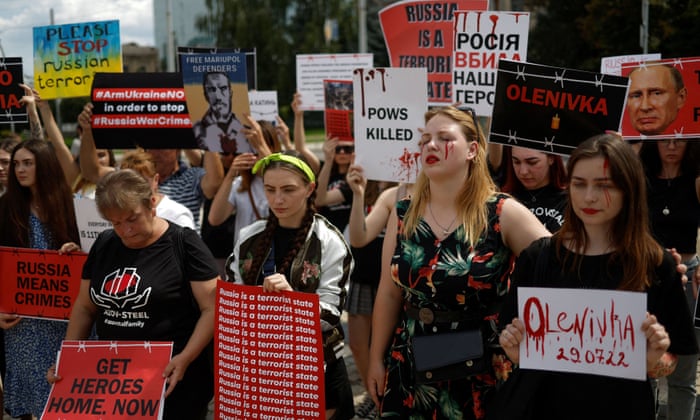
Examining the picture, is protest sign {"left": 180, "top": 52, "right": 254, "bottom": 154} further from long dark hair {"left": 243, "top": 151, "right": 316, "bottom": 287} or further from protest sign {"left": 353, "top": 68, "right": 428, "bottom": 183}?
long dark hair {"left": 243, "top": 151, "right": 316, "bottom": 287}

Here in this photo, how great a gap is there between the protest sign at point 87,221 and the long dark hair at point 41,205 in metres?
0.15

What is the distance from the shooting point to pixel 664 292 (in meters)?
2.49

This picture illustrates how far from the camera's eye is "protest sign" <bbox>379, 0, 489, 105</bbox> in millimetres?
5602

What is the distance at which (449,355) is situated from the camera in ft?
9.66

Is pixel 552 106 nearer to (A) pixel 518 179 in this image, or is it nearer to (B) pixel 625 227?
(A) pixel 518 179

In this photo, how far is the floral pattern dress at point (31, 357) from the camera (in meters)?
4.42

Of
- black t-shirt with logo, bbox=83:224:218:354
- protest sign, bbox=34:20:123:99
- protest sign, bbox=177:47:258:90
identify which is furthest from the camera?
protest sign, bbox=34:20:123:99

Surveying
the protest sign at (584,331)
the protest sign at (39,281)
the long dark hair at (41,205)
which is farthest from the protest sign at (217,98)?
the protest sign at (584,331)

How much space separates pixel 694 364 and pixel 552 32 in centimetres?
3458

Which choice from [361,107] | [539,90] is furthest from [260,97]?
[539,90]

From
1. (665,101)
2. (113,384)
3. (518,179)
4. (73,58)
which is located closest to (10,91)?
(73,58)

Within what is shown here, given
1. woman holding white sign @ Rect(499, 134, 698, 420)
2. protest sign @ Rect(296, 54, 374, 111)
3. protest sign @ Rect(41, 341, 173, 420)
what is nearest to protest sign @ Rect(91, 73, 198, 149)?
Result: protest sign @ Rect(296, 54, 374, 111)

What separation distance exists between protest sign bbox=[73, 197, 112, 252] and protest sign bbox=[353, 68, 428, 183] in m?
1.50

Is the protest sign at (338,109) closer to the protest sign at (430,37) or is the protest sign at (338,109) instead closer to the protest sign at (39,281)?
the protest sign at (430,37)
